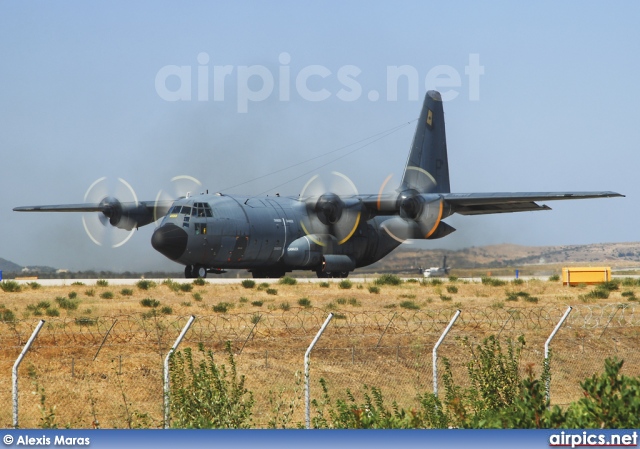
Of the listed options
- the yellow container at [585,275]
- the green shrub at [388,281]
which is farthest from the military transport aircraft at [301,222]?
the yellow container at [585,275]

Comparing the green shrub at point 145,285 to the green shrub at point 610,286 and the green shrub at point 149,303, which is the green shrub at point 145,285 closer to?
the green shrub at point 149,303

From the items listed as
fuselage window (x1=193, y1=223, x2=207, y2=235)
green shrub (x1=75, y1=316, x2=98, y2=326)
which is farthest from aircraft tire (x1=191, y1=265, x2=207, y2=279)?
green shrub (x1=75, y1=316, x2=98, y2=326)

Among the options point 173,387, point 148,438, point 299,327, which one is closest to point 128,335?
point 299,327

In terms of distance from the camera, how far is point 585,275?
48750 mm

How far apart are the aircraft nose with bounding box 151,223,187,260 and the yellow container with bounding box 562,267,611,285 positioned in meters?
19.6

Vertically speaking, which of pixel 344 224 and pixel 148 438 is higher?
pixel 344 224

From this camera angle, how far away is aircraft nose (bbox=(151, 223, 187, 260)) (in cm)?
4197

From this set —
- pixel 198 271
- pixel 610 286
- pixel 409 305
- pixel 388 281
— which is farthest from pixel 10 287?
pixel 610 286

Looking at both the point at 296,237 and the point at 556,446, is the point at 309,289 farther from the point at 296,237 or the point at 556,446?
the point at 556,446

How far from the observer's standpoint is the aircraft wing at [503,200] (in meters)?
45.3

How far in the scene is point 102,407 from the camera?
60.5 feet

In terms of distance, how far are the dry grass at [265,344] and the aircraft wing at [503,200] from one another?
24.2 feet

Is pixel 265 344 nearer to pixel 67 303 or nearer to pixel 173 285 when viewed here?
pixel 67 303

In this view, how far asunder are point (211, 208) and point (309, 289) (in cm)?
592
